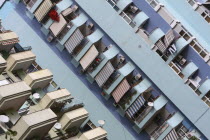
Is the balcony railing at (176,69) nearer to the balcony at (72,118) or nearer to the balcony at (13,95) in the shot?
the balcony at (72,118)

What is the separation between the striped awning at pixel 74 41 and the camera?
24.9m

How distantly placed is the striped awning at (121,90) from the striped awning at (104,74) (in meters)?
0.67

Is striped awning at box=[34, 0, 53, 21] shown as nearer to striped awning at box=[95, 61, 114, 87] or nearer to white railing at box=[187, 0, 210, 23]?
striped awning at box=[95, 61, 114, 87]

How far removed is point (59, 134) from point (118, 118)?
5981mm

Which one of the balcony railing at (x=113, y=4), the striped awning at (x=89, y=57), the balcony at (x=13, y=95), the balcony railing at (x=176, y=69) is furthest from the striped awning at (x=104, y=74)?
the balcony at (x=13, y=95)

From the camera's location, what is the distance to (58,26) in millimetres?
25219

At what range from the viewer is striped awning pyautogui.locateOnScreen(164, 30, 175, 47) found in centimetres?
2392

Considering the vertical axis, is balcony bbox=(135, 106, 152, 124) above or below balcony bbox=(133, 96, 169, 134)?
above

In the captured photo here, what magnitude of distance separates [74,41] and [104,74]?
2.05 meters

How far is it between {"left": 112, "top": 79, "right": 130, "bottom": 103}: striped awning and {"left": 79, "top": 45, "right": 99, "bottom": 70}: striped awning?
171 cm

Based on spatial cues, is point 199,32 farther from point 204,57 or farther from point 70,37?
point 70,37

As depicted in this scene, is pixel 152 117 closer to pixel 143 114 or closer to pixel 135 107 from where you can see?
pixel 143 114

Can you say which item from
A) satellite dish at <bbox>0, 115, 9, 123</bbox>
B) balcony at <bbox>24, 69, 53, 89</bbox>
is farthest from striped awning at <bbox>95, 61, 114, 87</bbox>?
satellite dish at <bbox>0, 115, 9, 123</bbox>

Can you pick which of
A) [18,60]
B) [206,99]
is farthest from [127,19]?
[18,60]
